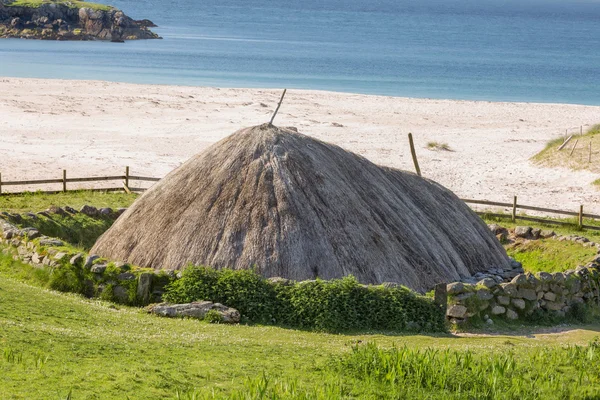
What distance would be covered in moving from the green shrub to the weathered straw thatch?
996 mm

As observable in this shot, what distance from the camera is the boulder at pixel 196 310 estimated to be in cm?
1688

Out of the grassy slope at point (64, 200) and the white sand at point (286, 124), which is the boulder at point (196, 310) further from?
the white sand at point (286, 124)

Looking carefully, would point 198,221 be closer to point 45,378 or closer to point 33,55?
point 45,378

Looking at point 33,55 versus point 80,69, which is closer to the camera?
point 80,69

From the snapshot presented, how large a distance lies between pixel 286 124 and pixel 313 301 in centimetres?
3710

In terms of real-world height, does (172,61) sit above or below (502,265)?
above

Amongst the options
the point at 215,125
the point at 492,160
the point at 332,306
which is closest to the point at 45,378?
the point at 332,306

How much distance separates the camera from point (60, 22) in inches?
5094

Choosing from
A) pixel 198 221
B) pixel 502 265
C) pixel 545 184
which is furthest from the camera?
pixel 545 184

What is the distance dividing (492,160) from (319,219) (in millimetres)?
29307

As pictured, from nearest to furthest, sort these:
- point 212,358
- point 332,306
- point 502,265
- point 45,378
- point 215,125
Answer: point 45,378 < point 212,358 < point 332,306 < point 502,265 < point 215,125

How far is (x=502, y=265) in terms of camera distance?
2306 cm

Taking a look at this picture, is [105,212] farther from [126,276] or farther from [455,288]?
[455,288]

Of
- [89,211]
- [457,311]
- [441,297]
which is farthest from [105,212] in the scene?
[457,311]
